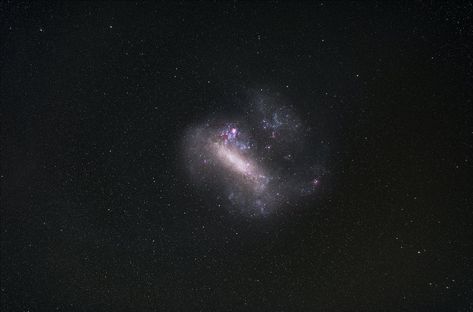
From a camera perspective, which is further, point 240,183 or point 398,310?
point 398,310

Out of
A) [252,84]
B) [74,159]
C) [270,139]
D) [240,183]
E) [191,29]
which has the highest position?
[191,29]

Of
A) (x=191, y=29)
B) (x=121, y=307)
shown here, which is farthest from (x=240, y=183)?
(x=121, y=307)

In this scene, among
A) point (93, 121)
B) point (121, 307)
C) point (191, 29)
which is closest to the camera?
point (191, 29)

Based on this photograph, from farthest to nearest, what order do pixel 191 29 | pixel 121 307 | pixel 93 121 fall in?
pixel 121 307 → pixel 93 121 → pixel 191 29

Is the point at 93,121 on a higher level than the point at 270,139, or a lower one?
lower

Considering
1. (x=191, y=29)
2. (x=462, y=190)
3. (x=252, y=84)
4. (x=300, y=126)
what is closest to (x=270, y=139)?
(x=300, y=126)

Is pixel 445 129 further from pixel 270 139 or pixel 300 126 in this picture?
pixel 270 139
